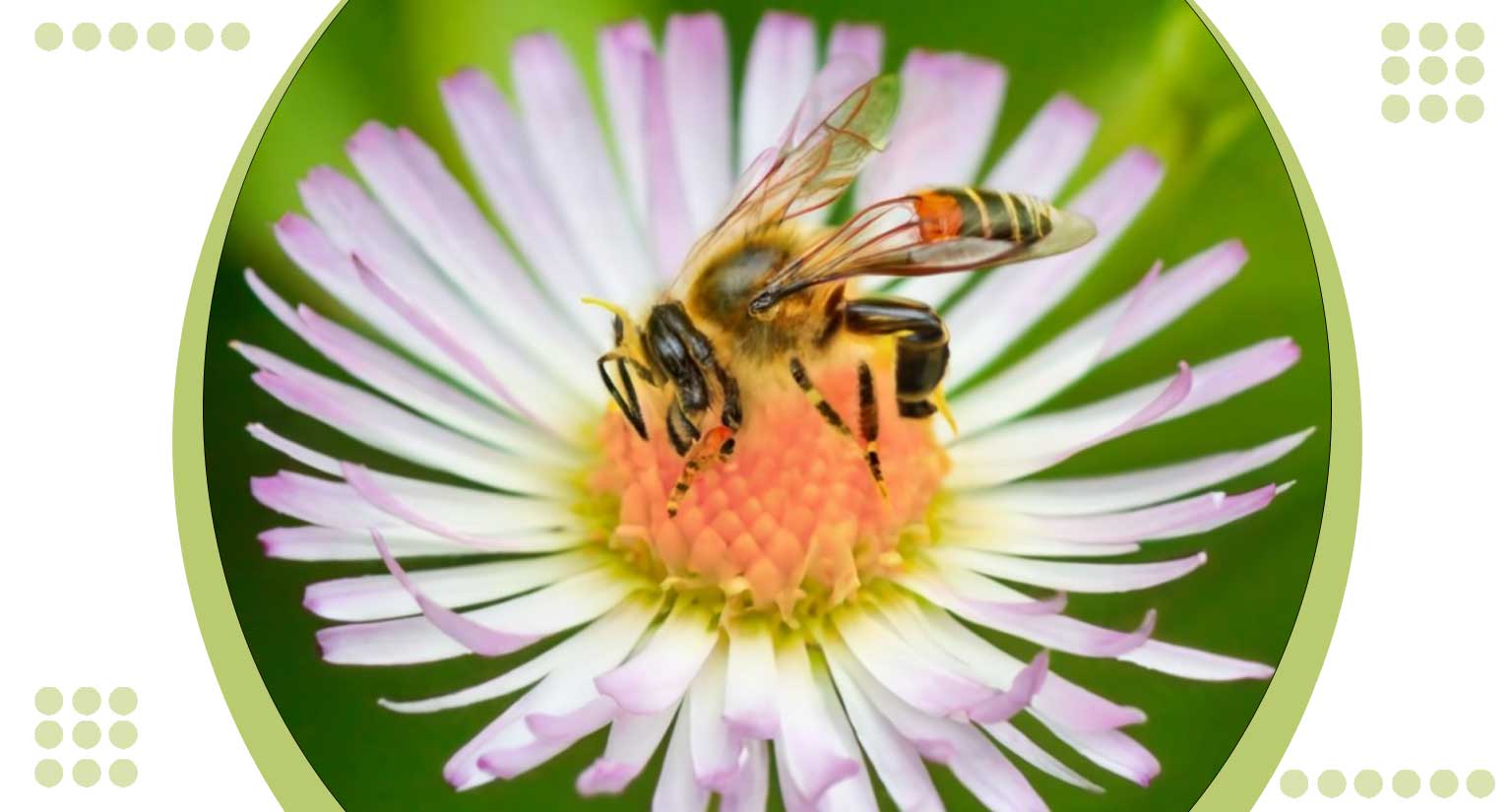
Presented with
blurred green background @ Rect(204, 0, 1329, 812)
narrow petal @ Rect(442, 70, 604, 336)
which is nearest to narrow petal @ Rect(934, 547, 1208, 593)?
blurred green background @ Rect(204, 0, 1329, 812)

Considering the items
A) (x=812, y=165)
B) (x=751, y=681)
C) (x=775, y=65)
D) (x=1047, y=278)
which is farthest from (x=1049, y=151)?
(x=751, y=681)

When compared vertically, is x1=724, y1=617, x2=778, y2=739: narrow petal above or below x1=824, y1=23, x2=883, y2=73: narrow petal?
below

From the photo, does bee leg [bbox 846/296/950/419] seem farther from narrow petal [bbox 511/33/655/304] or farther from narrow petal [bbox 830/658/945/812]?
narrow petal [bbox 511/33/655/304]

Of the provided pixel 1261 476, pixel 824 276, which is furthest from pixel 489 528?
pixel 1261 476

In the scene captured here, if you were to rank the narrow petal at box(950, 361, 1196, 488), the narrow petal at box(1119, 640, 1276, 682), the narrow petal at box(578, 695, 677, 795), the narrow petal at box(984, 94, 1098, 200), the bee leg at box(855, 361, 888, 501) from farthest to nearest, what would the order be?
the narrow petal at box(984, 94, 1098, 200)
the narrow petal at box(950, 361, 1196, 488)
the bee leg at box(855, 361, 888, 501)
the narrow petal at box(1119, 640, 1276, 682)
the narrow petal at box(578, 695, 677, 795)

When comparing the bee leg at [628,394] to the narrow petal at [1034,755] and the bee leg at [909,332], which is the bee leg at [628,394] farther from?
the narrow petal at [1034,755]

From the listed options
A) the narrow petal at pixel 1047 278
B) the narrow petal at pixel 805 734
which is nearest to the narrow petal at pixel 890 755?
the narrow petal at pixel 805 734

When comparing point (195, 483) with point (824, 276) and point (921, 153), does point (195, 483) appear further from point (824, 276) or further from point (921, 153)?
point (921, 153)

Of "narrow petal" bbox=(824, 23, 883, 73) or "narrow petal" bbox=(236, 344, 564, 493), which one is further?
"narrow petal" bbox=(824, 23, 883, 73)
